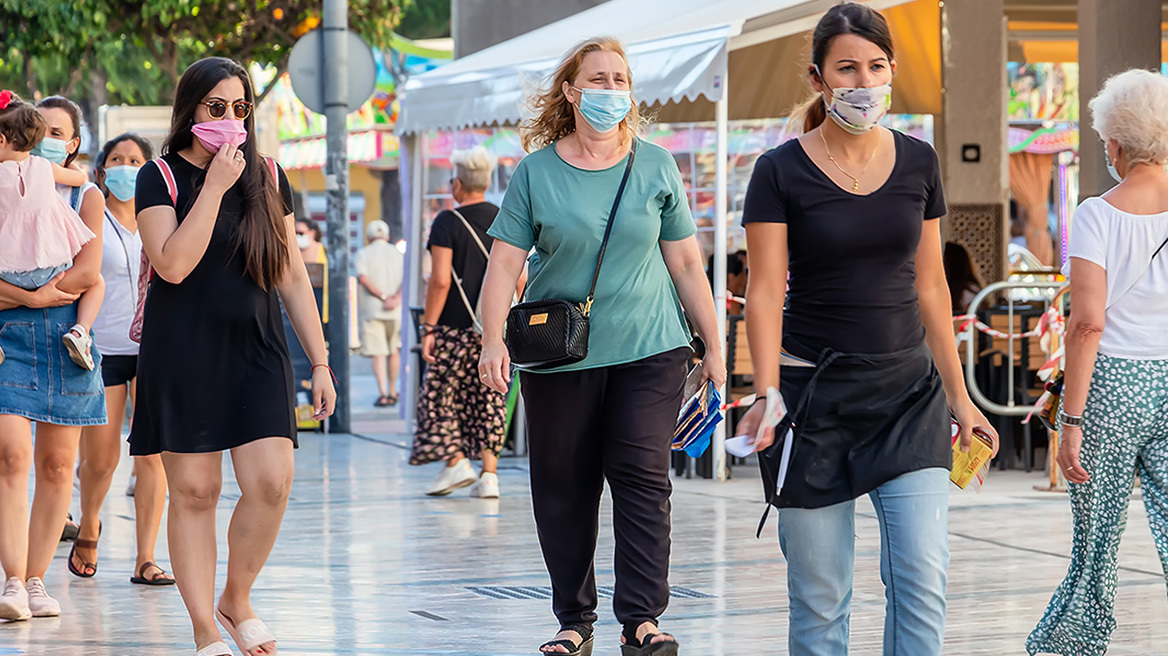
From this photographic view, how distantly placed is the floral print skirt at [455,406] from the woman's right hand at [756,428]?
19.9 feet

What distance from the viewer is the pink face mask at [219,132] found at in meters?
4.86

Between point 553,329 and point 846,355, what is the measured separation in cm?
126

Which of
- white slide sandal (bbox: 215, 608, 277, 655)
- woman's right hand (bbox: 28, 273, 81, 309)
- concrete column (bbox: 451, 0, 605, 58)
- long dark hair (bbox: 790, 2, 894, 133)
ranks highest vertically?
concrete column (bbox: 451, 0, 605, 58)

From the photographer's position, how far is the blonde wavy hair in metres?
5.34

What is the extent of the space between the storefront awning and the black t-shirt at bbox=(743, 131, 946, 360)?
3.95 m

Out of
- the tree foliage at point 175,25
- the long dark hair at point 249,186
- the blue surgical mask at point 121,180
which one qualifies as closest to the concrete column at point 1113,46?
the blue surgical mask at point 121,180

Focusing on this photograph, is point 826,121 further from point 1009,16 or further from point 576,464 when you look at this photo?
point 1009,16

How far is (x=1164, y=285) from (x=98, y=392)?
381cm

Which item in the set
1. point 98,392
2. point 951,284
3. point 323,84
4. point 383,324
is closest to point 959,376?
point 98,392

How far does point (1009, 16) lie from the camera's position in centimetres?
1586

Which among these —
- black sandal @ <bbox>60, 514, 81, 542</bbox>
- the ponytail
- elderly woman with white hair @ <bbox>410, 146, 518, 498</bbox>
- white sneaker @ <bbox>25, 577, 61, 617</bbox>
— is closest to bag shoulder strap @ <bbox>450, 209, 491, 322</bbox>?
elderly woman with white hair @ <bbox>410, 146, 518, 498</bbox>

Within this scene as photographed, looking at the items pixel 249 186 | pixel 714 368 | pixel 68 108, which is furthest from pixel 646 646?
pixel 68 108

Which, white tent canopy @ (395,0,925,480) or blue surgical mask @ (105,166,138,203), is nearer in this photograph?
blue surgical mask @ (105,166,138,203)

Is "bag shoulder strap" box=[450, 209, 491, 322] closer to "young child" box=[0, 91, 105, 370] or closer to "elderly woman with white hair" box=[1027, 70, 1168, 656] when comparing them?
"young child" box=[0, 91, 105, 370]
